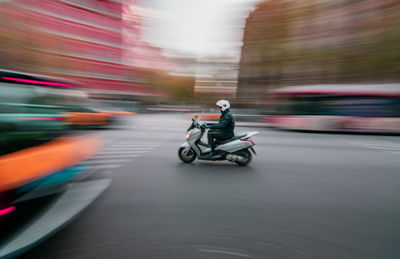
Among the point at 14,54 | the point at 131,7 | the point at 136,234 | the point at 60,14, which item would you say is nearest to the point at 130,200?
the point at 136,234

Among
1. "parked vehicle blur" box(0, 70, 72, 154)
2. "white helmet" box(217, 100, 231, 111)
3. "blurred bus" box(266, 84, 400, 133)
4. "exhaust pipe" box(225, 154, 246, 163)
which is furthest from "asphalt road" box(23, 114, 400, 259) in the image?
"blurred bus" box(266, 84, 400, 133)

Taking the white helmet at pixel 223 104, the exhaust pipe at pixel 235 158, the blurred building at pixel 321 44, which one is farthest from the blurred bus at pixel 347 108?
the blurred building at pixel 321 44

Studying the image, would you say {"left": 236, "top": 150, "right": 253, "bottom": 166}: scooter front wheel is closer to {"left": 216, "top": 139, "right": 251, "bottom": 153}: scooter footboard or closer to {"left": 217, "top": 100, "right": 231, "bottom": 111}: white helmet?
{"left": 216, "top": 139, "right": 251, "bottom": 153}: scooter footboard

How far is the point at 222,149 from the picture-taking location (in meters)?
5.89

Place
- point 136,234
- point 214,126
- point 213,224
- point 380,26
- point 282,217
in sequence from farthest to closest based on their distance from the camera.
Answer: point 380,26
point 214,126
point 282,217
point 213,224
point 136,234

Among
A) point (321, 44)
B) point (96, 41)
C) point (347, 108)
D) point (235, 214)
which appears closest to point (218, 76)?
point (321, 44)

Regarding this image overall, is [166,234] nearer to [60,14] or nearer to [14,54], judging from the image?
[14,54]

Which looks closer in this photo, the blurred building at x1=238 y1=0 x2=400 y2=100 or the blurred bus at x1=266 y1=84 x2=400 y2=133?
the blurred bus at x1=266 y1=84 x2=400 y2=133

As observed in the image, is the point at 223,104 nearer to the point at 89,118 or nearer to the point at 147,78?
the point at 89,118

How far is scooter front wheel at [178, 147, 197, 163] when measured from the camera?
6.01m

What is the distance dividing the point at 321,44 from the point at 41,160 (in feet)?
107

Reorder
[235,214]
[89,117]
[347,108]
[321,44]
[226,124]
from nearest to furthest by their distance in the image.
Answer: [235,214], [226,124], [89,117], [347,108], [321,44]

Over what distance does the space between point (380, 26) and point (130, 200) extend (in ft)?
99.2

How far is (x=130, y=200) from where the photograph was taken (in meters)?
3.59
